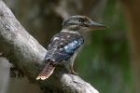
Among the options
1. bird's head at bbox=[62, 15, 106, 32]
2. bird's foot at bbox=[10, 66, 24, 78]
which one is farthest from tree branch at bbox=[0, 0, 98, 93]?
bird's head at bbox=[62, 15, 106, 32]

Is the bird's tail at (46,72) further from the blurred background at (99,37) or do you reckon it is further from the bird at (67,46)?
the blurred background at (99,37)

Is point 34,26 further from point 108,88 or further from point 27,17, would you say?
point 108,88

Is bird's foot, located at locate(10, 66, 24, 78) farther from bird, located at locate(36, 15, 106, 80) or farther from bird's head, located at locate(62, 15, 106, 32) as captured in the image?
bird's head, located at locate(62, 15, 106, 32)

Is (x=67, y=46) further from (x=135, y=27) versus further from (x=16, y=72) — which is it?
(x=135, y=27)

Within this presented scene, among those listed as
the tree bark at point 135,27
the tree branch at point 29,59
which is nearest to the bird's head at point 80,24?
the tree branch at point 29,59

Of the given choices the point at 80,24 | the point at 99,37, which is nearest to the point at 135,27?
the point at 99,37

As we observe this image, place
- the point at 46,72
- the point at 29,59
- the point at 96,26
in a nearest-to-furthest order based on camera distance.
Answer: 1. the point at 46,72
2. the point at 29,59
3. the point at 96,26

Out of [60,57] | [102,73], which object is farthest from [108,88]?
[60,57]
